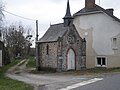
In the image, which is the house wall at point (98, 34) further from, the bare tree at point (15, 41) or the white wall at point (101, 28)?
the bare tree at point (15, 41)

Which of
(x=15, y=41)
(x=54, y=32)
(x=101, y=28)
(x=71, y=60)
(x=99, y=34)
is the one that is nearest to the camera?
(x=71, y=60)

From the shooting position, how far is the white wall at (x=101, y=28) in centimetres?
4031

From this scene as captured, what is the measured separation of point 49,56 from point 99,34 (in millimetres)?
8057

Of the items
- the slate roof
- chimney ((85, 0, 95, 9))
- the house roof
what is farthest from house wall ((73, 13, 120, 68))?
the slate roof

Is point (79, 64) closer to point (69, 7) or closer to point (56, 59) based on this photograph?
point (56, 59)

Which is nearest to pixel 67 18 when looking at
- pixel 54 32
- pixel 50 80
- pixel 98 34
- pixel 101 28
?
pixel 54 32

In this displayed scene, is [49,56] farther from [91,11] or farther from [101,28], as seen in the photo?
[91,11]

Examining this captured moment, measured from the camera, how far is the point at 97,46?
4241 centimetres

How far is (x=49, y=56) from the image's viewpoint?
38812mm

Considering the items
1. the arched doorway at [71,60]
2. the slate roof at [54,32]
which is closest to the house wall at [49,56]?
the slate roof at [54,32]

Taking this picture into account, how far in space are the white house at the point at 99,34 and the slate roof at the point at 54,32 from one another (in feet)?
13.3

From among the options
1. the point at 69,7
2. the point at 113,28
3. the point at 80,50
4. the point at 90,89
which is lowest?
the point at 90,89

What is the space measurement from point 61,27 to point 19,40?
125 feet

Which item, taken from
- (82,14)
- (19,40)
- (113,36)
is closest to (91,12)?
(82,14)
